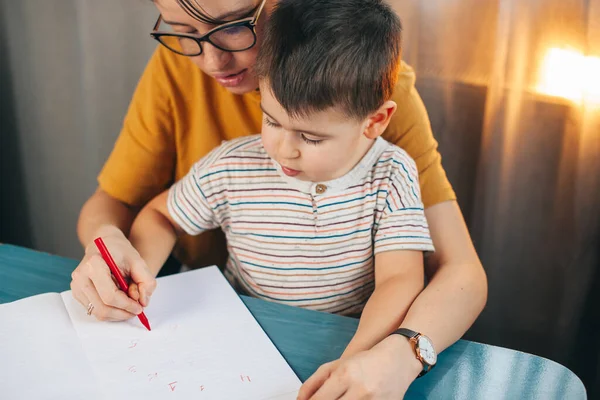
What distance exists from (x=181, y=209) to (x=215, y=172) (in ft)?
0.28

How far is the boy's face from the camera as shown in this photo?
2.63 feet

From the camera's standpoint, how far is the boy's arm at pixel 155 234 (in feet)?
3.11

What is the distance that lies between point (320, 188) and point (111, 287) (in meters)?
0.35

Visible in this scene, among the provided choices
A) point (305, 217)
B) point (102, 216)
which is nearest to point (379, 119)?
point (305, 217)

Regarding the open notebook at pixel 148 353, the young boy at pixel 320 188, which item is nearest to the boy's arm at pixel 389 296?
the young boy at pixel 320 188

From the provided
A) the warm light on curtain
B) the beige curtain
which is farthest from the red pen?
the warm light on curtain

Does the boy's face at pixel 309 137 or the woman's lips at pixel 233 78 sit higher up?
the woman's lips at pixel 233 78

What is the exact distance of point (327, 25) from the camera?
767mm

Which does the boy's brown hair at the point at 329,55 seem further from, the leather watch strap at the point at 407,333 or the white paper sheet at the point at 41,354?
A: the white paper sheet at the point at 41,354

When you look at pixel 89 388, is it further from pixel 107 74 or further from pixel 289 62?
pixel 107 74

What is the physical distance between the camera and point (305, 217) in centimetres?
94

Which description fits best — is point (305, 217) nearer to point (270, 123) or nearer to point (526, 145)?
point (270, 123)

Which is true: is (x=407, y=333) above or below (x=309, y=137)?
below

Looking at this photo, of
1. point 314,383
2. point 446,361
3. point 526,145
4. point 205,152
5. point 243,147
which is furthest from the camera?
point 526,145
